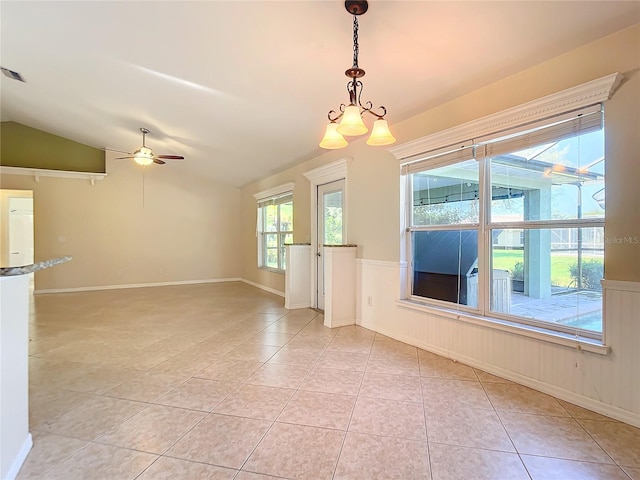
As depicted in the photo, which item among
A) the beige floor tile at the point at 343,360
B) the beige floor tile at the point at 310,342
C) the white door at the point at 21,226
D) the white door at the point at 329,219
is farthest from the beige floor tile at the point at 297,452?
the white door at the point at 21,226

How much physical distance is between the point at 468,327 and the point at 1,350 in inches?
122

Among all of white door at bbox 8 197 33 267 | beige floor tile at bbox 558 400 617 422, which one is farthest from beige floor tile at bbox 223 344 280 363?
white door at bbox 8 197 33 267

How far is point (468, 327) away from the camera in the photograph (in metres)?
2.79

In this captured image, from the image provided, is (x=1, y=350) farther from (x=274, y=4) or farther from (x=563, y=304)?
(x=563, y=304)

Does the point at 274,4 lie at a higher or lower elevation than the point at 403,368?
higher

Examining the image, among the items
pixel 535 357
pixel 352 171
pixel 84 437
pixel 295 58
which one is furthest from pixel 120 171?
pixel 535 357

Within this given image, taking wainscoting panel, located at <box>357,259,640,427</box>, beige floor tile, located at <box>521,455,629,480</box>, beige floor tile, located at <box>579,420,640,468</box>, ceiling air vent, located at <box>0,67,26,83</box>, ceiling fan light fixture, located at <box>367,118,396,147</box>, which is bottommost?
beige floor tile, located at <box>521,455,629,480</box>

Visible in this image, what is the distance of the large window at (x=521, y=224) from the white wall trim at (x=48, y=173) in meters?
6.87

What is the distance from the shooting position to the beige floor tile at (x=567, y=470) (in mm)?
1486

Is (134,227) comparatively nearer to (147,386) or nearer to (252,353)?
(252,353)

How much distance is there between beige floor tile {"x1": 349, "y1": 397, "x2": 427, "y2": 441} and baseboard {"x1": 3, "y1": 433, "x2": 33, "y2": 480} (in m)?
1.67

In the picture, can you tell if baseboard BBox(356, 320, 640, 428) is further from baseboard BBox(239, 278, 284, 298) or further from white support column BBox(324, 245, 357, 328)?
baseboard BBox(239, 278, 284, 298)

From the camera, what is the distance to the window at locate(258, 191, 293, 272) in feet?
20.5

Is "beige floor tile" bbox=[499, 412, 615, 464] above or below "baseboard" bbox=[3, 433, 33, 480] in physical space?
below
